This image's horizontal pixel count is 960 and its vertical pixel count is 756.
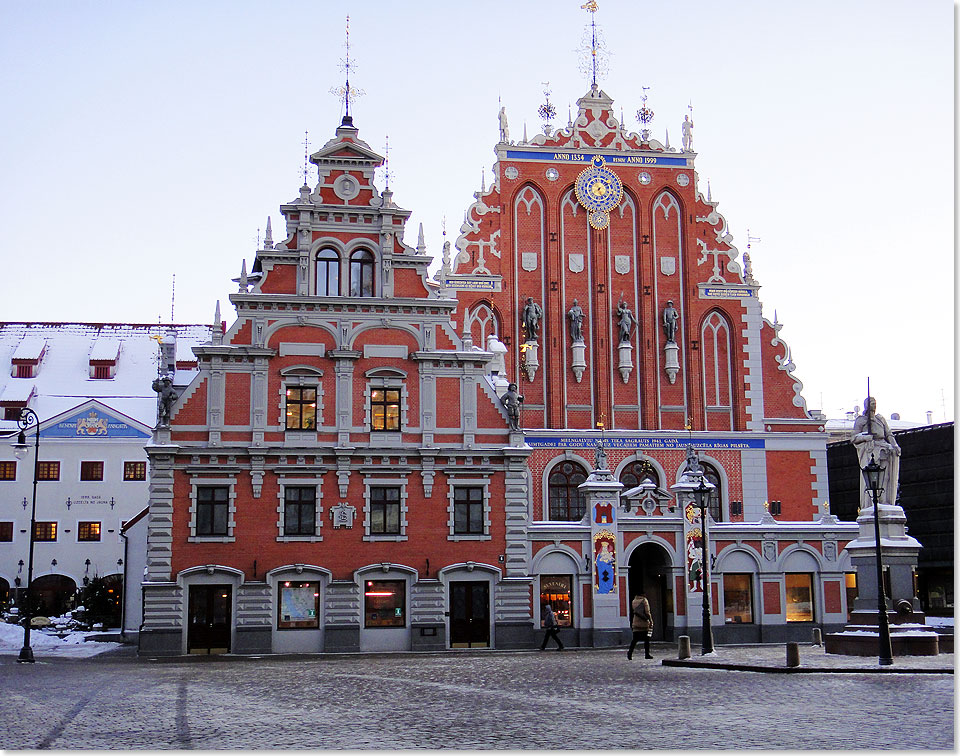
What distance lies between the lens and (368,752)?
13945 mm

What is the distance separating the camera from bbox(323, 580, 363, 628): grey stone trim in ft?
125

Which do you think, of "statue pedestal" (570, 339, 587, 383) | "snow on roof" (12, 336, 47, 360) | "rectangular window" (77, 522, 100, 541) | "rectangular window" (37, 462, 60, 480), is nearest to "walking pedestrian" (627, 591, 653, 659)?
"statue pedestal" (570, 339, 587, 383)

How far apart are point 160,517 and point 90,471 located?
28.3m

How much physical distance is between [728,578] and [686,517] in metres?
2.72

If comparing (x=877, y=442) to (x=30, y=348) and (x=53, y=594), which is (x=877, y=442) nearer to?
(x=53, y=594)

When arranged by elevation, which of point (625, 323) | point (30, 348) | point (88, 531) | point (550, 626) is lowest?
point (550, 626)

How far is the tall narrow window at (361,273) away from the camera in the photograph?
40594mm

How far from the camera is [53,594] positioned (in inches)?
2475

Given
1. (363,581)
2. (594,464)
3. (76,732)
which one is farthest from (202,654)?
(76,732)

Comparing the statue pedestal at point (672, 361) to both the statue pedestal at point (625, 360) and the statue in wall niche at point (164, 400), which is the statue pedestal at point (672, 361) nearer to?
the statue pedestal at point (625, 360)

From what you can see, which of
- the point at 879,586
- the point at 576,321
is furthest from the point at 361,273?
the point at 879,586

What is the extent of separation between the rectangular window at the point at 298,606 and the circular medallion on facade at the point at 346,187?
44.4ft

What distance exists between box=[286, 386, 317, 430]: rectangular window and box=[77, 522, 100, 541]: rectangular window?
2881 centimetres

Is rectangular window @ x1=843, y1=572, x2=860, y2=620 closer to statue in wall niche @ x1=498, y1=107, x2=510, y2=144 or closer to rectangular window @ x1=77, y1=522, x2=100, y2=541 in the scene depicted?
statue in wall niche @ x1=498, y1=107, x2=510, y2=144
